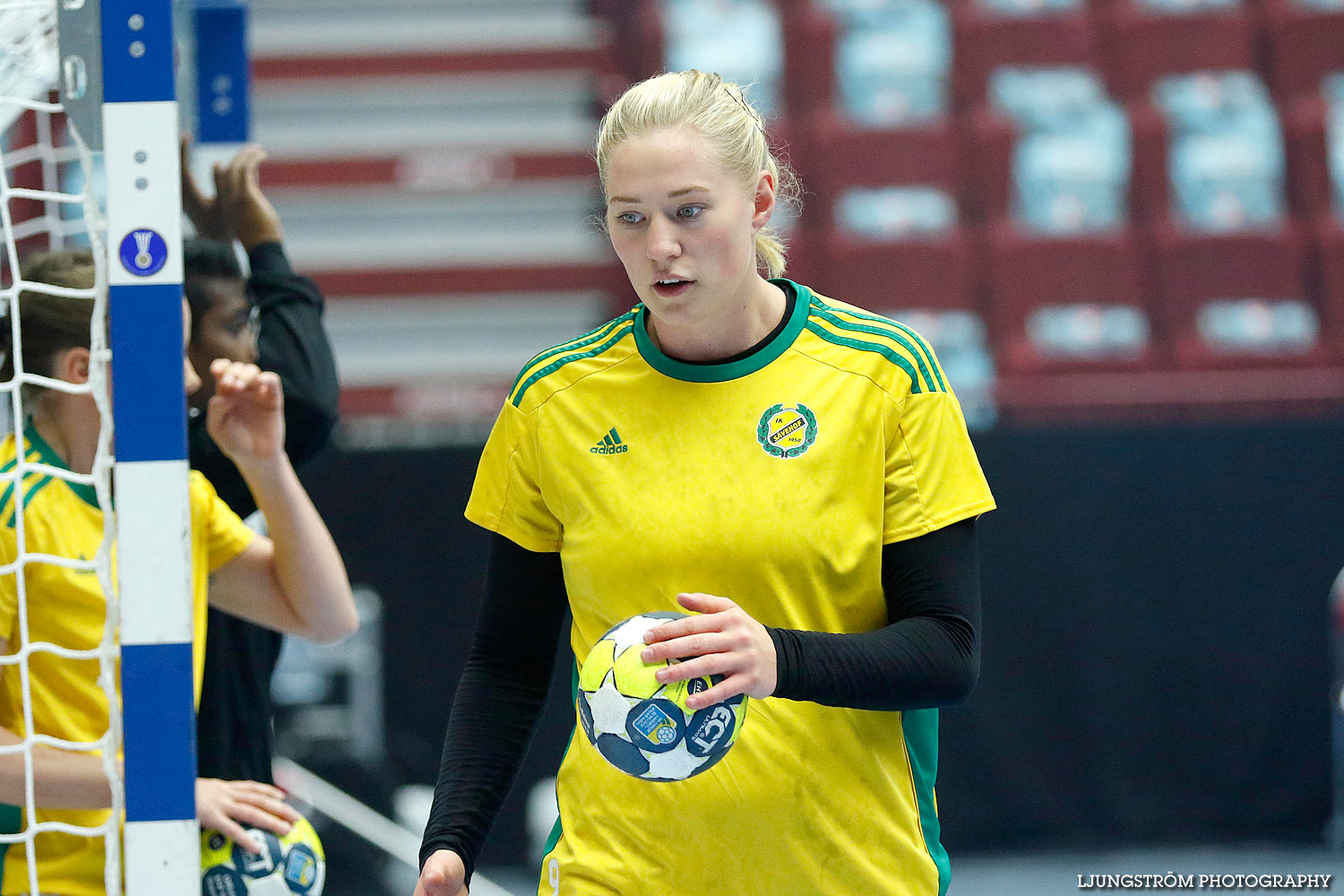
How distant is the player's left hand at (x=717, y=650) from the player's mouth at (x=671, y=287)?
0.36 metres

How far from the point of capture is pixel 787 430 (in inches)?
65.4

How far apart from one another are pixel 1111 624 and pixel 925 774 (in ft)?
10.2

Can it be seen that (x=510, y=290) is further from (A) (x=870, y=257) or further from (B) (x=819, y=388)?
(B) (x=819, y=388)

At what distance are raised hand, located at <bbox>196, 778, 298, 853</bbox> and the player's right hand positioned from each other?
50 centimetres

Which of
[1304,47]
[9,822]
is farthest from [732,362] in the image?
[1304,47]

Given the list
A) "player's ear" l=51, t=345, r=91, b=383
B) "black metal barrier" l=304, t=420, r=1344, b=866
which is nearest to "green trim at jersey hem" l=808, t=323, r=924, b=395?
"player's ear" l=51, t=345, r=91, b=383

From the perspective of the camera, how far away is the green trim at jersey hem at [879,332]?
167 cm

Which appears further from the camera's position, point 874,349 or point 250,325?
point 250,325

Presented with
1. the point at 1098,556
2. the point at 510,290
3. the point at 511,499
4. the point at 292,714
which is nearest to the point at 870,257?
the point at 510,290

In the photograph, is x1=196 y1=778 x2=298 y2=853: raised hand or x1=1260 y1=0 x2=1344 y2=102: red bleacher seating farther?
x1=1260 y1=0 x2=1344 y2=102: red bleacher seating

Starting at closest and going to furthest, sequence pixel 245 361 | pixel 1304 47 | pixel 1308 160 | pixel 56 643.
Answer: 1. pixel 56 643
2. pixel 245 361
3. pixel 1308 160
4. pixel 1304 47

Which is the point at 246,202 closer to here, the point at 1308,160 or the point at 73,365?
the point at 73,365

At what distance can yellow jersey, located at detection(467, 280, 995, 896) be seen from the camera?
1.63 metres

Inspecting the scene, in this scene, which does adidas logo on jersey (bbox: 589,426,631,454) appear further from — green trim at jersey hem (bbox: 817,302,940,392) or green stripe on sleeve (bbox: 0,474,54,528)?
green stripe on sleeve (bbox: 0,474,54,528)
